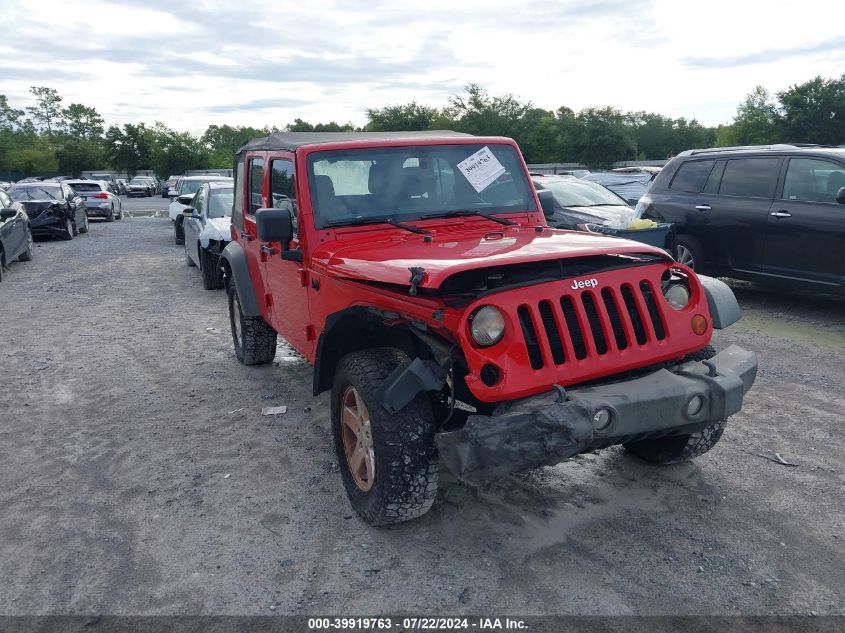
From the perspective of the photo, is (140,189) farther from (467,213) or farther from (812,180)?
(467,213)

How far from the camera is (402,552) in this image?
3447mm

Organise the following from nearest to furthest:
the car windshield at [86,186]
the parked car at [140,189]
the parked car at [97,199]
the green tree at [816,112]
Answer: the parked car at [97,199] → the car windshield at [86,186] → the green tree at [816,112] → the parked car at [140,189]

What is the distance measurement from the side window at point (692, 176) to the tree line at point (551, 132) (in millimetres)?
18883

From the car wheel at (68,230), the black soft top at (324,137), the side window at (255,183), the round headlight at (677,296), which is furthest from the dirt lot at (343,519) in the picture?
the car wheel at (68,230)

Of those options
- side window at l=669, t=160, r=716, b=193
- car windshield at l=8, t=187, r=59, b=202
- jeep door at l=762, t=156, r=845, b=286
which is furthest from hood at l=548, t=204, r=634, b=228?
car windshield at l=8, t=187, r=59, b=202

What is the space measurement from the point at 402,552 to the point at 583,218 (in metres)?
7.44

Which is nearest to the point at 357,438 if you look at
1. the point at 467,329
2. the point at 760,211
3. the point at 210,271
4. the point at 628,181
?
the point at 467,329

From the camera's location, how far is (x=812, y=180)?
7738 mm

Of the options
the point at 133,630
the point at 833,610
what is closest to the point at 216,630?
the point at 133,630

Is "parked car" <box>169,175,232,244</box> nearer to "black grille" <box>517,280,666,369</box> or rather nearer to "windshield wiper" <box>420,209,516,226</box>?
"windshield wiper" <box>420,209,516,226</box>

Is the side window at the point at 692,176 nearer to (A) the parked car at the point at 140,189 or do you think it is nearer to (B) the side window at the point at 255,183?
(B) the side window at the point at 255,183

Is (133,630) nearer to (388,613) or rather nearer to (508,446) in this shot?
(388,613)

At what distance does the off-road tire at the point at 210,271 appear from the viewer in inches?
409

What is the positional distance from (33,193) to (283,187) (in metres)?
16.1
